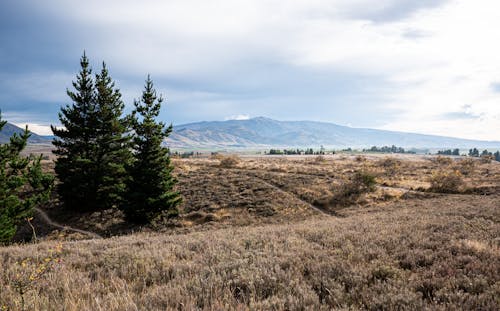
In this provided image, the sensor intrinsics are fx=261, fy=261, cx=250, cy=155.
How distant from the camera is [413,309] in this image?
342 cm

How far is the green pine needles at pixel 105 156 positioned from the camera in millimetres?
24344

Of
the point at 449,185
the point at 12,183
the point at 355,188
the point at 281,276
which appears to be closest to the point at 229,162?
the point at 355,188

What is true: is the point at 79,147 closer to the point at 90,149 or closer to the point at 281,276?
the point at 90,149

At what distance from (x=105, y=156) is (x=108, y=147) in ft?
3.50

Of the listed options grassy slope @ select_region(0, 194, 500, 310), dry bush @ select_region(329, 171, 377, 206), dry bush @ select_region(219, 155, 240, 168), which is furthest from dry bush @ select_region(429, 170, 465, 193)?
dry bush @ select_region(219, 155, 240, 168)

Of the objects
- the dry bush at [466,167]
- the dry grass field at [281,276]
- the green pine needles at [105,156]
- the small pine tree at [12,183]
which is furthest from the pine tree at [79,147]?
the dry bush at [466,167]

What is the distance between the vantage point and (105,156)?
96.4 ft

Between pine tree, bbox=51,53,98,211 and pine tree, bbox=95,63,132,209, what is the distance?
517mm

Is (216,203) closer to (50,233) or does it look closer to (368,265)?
(50,233)

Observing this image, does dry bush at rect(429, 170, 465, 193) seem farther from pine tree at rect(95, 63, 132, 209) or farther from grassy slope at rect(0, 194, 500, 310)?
pine tree at rect(95, 63, 132, 209)

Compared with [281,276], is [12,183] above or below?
below

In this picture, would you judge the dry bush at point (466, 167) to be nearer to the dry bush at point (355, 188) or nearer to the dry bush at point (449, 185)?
the dry bush at point (449, 185)

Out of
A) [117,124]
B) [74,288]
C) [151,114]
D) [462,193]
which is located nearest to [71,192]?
[117,124]

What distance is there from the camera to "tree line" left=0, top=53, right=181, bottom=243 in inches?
950
